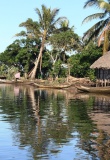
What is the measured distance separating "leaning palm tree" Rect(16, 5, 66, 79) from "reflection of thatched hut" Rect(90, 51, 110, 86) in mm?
12548

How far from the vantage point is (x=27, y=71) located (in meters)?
44.3

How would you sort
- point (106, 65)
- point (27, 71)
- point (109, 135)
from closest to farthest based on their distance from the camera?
1. point (109, 135)
2. point (106, 65)
3. point (27, 71)

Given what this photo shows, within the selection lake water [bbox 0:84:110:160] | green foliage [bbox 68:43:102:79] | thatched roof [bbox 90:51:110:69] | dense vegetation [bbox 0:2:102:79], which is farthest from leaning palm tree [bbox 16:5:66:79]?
lake water [bbox 0:84:110:160]

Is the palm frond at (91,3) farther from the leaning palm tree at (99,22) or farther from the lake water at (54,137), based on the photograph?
the lake water at (54,137)

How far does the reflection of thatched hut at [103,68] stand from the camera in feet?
88.1

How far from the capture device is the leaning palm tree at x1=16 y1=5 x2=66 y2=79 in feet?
134

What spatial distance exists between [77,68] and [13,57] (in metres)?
15.1

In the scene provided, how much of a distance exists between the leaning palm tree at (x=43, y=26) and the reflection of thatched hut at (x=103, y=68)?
41.2 feet

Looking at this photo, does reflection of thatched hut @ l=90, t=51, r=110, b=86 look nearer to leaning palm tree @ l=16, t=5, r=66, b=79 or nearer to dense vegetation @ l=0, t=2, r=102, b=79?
dense vegetation @ l=0, t=2, r=102, b=79

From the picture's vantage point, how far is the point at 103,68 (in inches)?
1088

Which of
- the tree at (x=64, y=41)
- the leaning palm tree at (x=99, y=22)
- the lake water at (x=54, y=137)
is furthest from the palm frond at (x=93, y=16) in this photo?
the lake water at (x=54, y=137)

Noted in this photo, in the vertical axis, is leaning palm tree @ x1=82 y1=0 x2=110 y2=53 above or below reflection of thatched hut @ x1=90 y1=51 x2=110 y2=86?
above

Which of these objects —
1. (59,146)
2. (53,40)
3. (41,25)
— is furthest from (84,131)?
(41,25)

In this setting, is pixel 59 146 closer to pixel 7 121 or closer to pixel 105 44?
pixel 7 121
